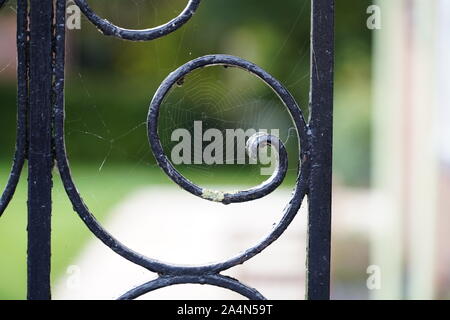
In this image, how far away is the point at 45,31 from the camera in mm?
828

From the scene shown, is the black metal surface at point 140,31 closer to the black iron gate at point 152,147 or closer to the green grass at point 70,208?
the black iron gate at point 152,147

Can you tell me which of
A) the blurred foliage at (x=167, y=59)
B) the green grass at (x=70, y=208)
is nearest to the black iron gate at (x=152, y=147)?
the green grass at (x=70, y=208)

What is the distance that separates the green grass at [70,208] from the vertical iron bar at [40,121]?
70cm

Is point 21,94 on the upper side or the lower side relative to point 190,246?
upper

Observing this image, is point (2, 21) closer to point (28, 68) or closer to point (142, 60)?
point (142, 60)

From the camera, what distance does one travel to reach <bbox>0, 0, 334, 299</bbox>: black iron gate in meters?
0.82

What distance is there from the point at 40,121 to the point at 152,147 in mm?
132

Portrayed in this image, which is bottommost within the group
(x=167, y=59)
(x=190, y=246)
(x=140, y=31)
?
(x=190, y=246)

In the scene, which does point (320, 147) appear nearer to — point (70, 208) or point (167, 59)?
point (70, 208)

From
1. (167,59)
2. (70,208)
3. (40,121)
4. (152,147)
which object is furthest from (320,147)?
(167,59)

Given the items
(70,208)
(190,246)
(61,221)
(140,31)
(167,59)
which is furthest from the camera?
(167,59)

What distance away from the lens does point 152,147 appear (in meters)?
0.82

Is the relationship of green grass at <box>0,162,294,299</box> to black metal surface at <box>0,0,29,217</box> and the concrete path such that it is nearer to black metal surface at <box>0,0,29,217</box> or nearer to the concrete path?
the concrete path

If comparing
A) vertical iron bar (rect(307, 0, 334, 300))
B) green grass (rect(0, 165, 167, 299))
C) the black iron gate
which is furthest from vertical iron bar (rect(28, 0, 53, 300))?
green grass (rect(0, 165, 167, 299))
